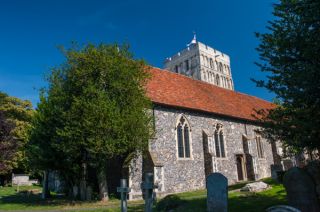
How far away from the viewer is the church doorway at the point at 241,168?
23877mm

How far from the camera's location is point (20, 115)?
133 ft

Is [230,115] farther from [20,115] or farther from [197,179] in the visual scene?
[20,115]

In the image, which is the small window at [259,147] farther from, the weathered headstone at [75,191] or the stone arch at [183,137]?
the weathered headstone at [75,191]

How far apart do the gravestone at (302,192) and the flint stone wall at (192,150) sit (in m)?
10.2

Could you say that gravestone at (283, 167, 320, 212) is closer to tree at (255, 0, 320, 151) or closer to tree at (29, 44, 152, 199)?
tree at (255, 0, 320, 151)

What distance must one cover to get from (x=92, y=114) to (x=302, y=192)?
10632mm

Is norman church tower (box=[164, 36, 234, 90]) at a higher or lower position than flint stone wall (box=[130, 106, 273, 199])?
higher

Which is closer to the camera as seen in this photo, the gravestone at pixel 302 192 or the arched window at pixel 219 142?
the gravestone at pixel 302 192

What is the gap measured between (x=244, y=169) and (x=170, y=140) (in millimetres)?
8669

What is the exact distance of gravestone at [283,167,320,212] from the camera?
26.9 ft

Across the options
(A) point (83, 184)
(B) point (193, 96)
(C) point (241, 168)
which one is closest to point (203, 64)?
(B) point (193, 96)

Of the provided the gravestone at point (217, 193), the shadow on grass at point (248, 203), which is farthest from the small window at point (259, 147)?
the gravestone at point (217, 193)

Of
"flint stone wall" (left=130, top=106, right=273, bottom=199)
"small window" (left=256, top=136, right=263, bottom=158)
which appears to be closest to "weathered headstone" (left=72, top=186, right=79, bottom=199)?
"flint stone wall" (left=130, top=106, right=273, bottom=199)

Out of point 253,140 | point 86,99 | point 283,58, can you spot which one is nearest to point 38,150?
point 86,99
